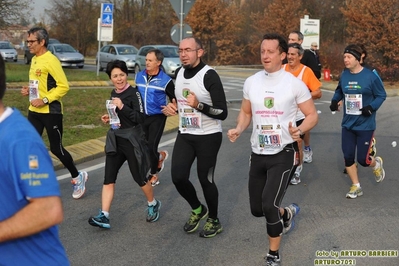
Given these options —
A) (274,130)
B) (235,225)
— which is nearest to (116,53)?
(235,225)

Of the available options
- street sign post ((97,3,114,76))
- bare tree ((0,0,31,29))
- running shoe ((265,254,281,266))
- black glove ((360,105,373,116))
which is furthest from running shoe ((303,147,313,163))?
bare tree ((0,0,31,29))

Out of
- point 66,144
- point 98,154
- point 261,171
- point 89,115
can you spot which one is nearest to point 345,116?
point 261,171

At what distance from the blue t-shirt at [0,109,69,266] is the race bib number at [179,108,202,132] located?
335 centimetres

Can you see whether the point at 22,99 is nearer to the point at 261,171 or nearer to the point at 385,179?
the point at 385,179

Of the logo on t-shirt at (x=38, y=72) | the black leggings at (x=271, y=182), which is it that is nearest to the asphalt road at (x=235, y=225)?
the black leggings at (x=271, y=182)

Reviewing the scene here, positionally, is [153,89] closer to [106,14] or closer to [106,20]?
[106,14]

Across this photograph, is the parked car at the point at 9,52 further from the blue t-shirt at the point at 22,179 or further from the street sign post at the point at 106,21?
the blue t-shirt at the point at 22,179

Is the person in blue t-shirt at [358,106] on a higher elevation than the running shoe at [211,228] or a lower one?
higher

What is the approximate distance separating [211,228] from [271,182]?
1156mm

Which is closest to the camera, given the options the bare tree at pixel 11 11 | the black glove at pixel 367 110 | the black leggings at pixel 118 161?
the black leggings at pixel 118 161

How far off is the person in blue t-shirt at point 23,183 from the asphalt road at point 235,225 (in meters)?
2.80

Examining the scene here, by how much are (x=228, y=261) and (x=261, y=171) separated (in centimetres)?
82

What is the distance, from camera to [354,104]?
7.19 meters

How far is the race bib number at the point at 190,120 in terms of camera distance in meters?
5.63
